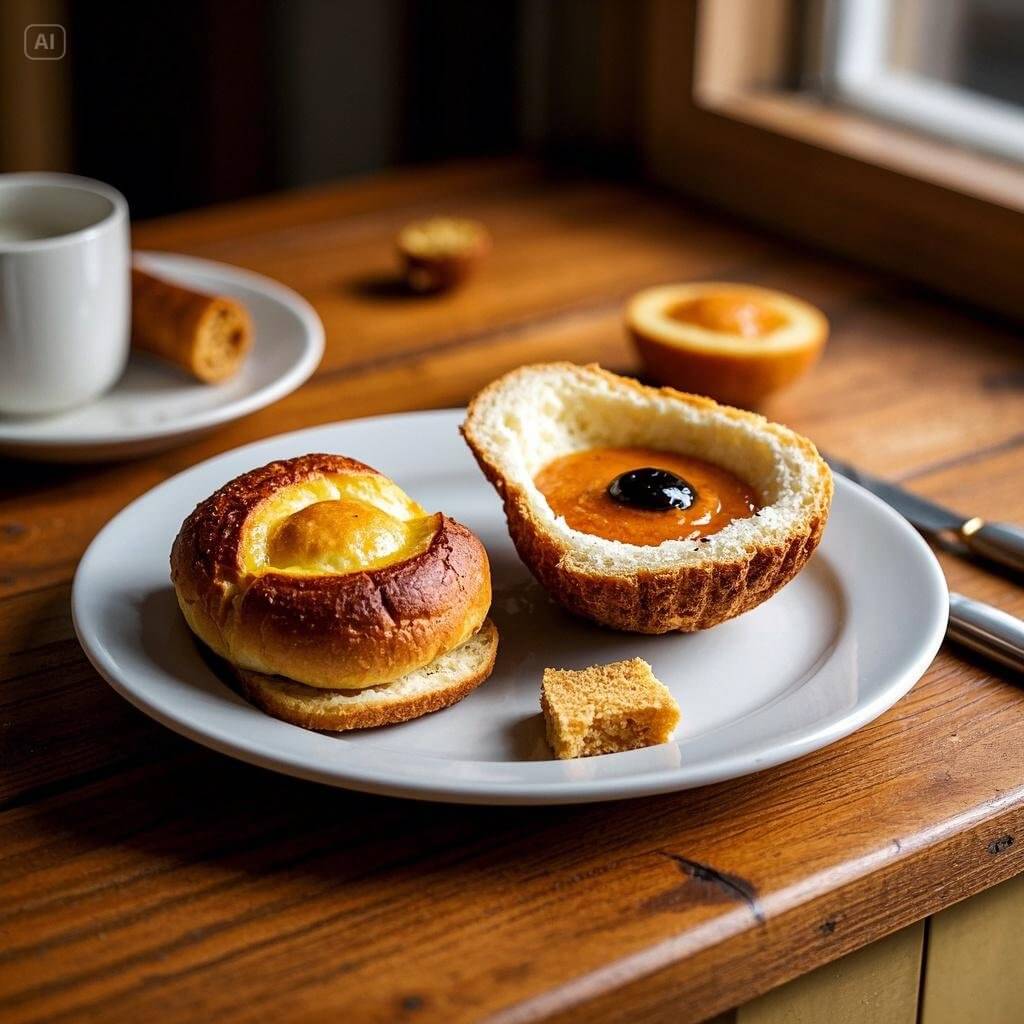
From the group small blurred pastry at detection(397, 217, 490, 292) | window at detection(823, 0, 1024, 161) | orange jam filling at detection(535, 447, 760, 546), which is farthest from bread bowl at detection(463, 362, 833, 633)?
window at detection(823, 0, 1024, 161)

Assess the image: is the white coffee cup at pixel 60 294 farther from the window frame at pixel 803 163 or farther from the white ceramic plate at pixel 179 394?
the window frame at pixel 803 163

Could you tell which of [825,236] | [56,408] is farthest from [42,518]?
[825,236]

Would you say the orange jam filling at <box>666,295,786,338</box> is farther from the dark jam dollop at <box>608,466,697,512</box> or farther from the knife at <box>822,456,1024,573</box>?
the dark jam dollop at <box>608,466,697,512</box>

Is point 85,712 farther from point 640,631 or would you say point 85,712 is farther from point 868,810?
point 868,810

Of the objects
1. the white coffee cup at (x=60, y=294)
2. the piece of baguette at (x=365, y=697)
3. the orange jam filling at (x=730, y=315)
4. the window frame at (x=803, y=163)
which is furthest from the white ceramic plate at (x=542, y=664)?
the window frame at (x=803, y=163)

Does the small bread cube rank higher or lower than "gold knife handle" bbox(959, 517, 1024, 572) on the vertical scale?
higher

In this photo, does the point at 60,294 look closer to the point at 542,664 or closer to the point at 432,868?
the point at 542,664
